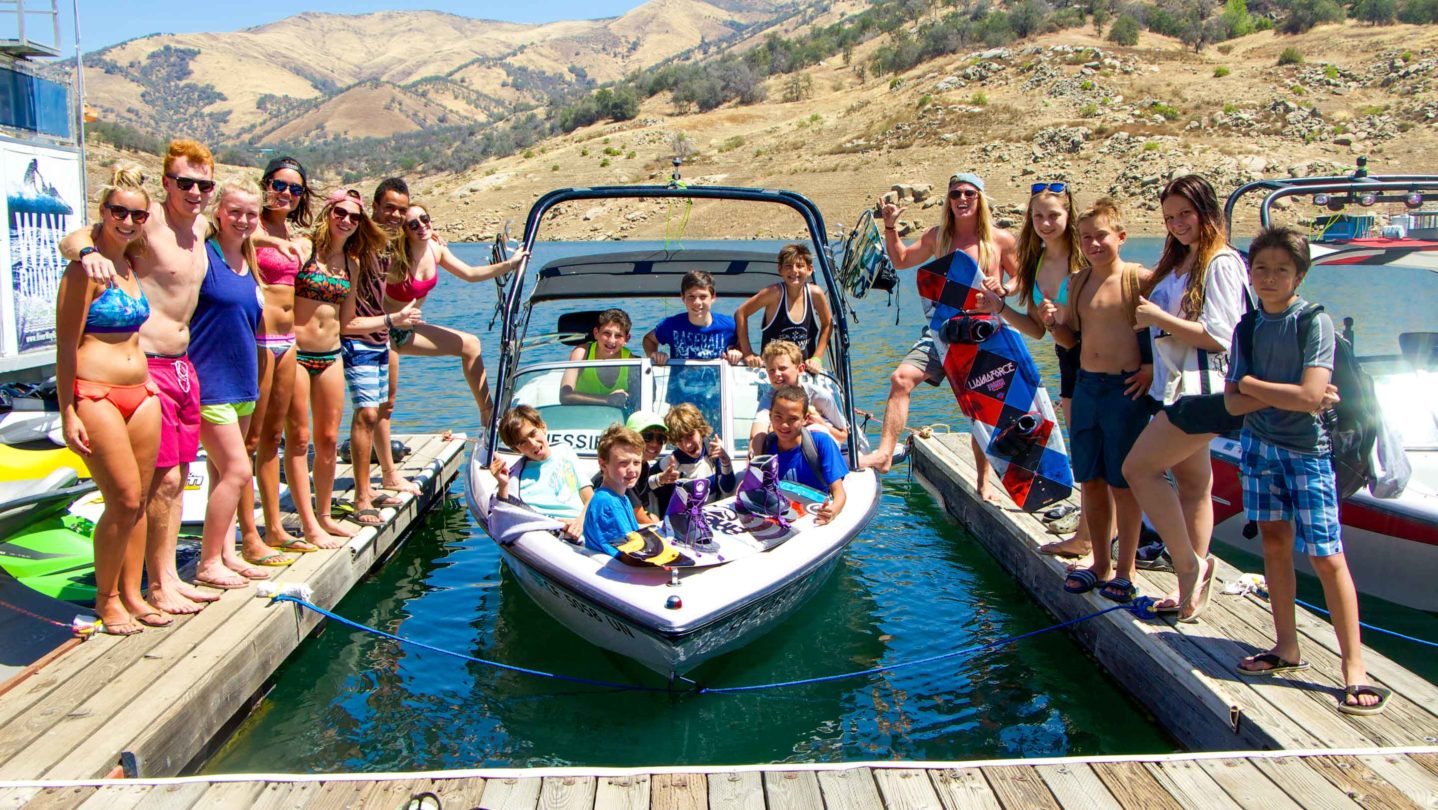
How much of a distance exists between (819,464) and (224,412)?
2886mm

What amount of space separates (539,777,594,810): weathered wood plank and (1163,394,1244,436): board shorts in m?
2.72

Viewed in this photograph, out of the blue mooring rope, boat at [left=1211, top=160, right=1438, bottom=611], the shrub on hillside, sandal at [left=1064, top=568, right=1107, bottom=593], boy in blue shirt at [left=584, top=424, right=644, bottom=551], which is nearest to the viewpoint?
boy in blue shirt at [left=584, top=424, right=644, bottom=551]

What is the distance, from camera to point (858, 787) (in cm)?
374

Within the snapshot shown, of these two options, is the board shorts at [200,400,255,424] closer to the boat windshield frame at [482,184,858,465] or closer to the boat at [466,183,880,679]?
the boat at [466,183,880,679]

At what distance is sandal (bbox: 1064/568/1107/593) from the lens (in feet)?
19.0

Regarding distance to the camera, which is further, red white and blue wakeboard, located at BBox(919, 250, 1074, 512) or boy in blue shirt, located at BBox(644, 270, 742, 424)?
boy in blue shirt, located at BBox(644, 270, 742, 424)

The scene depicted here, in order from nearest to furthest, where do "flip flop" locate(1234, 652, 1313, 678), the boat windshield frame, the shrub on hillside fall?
"flip flop" locate(1234, 652, 1313, 678)
the boat windshield frame
the shrub on hillside

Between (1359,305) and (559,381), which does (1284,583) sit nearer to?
(559,381)

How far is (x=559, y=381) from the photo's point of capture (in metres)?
7.03

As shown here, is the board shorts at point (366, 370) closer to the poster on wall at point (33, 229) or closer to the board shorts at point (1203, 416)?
the board shorts at point (1203, 416)

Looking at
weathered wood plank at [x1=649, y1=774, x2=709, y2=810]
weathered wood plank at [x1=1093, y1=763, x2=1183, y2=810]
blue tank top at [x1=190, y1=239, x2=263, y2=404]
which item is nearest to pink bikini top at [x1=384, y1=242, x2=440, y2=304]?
blue tank top at [x1=190, y1=239, x2=263, y2=404]

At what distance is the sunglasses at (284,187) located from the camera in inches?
221

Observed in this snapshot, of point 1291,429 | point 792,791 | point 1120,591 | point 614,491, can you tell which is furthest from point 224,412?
point 1291,429

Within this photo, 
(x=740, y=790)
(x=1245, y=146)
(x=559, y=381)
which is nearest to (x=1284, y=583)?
(x=740, y=790)
